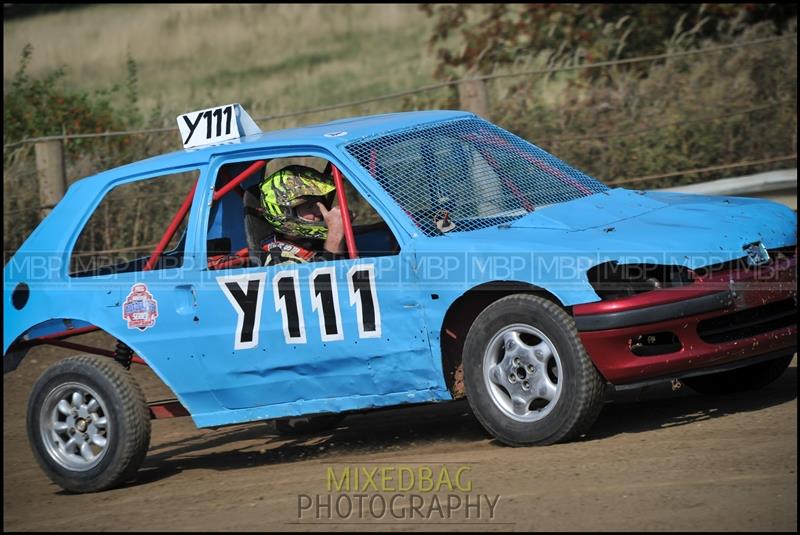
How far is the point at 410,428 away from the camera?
25.4 ft

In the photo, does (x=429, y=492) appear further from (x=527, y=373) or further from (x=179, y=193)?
(x=179, y=193)

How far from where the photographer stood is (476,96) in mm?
13016

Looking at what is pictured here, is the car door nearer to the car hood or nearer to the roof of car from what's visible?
the roof of car

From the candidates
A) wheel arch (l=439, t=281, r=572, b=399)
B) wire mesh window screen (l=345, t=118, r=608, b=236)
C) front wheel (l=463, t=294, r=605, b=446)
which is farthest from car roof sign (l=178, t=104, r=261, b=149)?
front wheel (l=463, t=294, r=605, b=446)

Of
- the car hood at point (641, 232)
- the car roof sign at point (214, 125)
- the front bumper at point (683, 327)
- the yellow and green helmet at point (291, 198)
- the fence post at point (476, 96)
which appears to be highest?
the fence post at point (476, 96)

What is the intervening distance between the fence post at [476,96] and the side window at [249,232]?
5560mm

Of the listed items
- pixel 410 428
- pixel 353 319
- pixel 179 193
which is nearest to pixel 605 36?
pixel 179 193

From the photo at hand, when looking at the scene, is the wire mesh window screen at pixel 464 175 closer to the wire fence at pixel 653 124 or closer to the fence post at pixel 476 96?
the wire fence at pixel 653 124

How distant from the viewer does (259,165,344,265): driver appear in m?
6.79

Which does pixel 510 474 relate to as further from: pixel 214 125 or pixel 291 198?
pixel 214 125

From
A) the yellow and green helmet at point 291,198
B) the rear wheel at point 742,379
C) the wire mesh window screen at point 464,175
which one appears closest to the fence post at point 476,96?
the wire mesh window screen at point 464,175

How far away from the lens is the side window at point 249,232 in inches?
271

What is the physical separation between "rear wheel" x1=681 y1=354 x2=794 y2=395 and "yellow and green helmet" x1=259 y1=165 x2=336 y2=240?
2296 mm

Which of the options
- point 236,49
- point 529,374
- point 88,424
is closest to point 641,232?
point 529,374
